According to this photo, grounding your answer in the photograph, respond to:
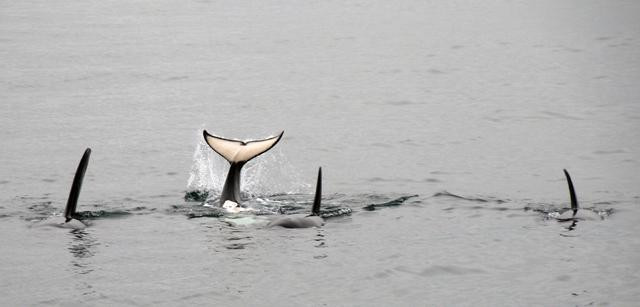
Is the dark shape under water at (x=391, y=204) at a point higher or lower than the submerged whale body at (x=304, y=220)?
lower

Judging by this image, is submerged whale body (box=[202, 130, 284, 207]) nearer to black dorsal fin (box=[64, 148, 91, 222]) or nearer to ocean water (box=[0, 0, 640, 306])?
ocean water (box=[0, 0, 640, 306])

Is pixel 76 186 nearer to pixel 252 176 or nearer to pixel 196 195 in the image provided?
pixel 196 195

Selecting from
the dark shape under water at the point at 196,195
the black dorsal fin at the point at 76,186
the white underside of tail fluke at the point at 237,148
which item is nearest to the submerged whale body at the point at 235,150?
the white underside of tail fluke at the point at 237,148

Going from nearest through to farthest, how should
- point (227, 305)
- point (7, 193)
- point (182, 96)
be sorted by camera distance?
point (227, 305), point (7, 193), point (182, 96)

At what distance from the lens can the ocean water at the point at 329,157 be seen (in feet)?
53.2

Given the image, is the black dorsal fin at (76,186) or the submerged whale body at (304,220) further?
the submerged whale body at (304,220)

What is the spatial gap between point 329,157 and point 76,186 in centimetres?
1006

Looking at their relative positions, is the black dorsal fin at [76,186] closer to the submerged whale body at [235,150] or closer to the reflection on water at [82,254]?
the reflection on water at [82,254]

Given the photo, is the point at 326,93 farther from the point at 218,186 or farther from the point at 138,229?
the point at 138,229

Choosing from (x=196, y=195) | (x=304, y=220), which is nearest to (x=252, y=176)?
(x=196, y=195)

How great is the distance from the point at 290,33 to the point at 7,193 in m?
30.8

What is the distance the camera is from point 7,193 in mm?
21703

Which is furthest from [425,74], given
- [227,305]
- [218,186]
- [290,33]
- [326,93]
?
[227,305]

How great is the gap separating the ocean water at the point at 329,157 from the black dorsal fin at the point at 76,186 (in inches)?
17.9
